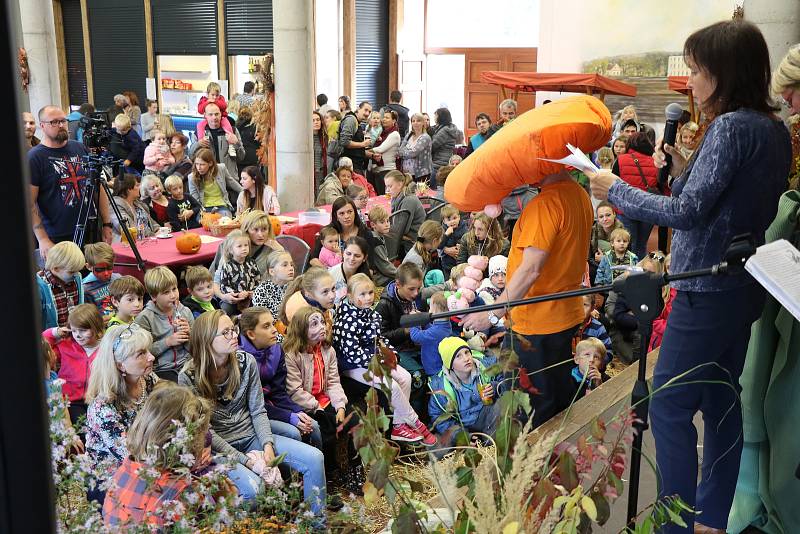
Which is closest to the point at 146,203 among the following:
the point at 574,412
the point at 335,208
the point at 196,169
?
the point at 196,169

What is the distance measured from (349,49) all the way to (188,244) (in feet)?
31.1

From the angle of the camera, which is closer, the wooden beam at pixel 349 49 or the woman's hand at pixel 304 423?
the woman's hand at pixel 304 423

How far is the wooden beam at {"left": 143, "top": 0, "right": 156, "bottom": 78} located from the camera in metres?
14.9

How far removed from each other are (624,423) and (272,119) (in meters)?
7.29

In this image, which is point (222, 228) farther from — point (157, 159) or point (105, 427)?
point (105, 427)

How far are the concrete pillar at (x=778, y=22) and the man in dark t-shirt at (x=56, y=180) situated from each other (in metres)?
4.63

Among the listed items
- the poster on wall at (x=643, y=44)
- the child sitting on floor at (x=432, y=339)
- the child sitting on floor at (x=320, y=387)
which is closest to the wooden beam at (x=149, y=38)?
the poster on wall at (x=643, y=44)

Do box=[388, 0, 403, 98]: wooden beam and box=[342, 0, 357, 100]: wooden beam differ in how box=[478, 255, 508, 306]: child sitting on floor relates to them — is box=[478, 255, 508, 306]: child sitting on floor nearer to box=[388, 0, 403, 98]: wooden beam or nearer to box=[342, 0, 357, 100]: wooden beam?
box=[342, 0, 357, 100]: wooden beam

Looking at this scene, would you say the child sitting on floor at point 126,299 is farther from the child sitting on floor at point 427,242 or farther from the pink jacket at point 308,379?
the child sitting on floor at point 427,242

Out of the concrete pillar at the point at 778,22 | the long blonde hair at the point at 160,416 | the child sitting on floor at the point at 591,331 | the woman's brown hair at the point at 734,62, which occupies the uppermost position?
the concrete pillar at the point at 778,22

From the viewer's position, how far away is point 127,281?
4.11 m

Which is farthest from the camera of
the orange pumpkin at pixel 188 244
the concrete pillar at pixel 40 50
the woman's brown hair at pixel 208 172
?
the concrete pillar at pixel 40 50

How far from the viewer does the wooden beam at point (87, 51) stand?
1581 centimetres

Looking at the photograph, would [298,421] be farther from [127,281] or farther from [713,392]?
[713,392]
